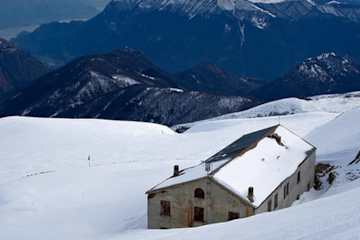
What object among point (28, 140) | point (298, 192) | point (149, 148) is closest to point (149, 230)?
point (298, 192)

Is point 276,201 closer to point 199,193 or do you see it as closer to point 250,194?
point 250,194

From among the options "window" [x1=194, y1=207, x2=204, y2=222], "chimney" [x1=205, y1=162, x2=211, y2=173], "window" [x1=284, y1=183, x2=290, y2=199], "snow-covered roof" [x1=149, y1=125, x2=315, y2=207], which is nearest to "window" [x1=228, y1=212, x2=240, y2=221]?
"snow-covered roof" [x1=149, y1=125, x2=315, y2=207]

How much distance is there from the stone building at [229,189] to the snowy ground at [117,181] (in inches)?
79.1

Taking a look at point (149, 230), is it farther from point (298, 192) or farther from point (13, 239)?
point (298, 192)

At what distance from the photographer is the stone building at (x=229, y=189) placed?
38250 mm

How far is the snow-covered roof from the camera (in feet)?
127

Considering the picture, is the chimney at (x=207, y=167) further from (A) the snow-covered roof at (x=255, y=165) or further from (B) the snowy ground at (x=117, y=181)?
(B) the snowy ground at (x=117, y=181)

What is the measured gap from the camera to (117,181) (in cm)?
5638

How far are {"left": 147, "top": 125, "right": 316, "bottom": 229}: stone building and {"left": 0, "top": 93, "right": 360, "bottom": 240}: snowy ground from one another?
2010 millimetres

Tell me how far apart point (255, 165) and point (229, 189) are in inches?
162

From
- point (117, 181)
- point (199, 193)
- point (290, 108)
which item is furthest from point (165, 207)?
point (290, 108)

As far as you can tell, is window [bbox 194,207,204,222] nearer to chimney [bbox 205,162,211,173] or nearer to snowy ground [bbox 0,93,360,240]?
chimney [bbox 205,162,211,173]

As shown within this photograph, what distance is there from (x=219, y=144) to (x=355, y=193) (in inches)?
1891

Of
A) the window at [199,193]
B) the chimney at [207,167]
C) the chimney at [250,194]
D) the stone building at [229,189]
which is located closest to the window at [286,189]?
the stone building at [229,189]
